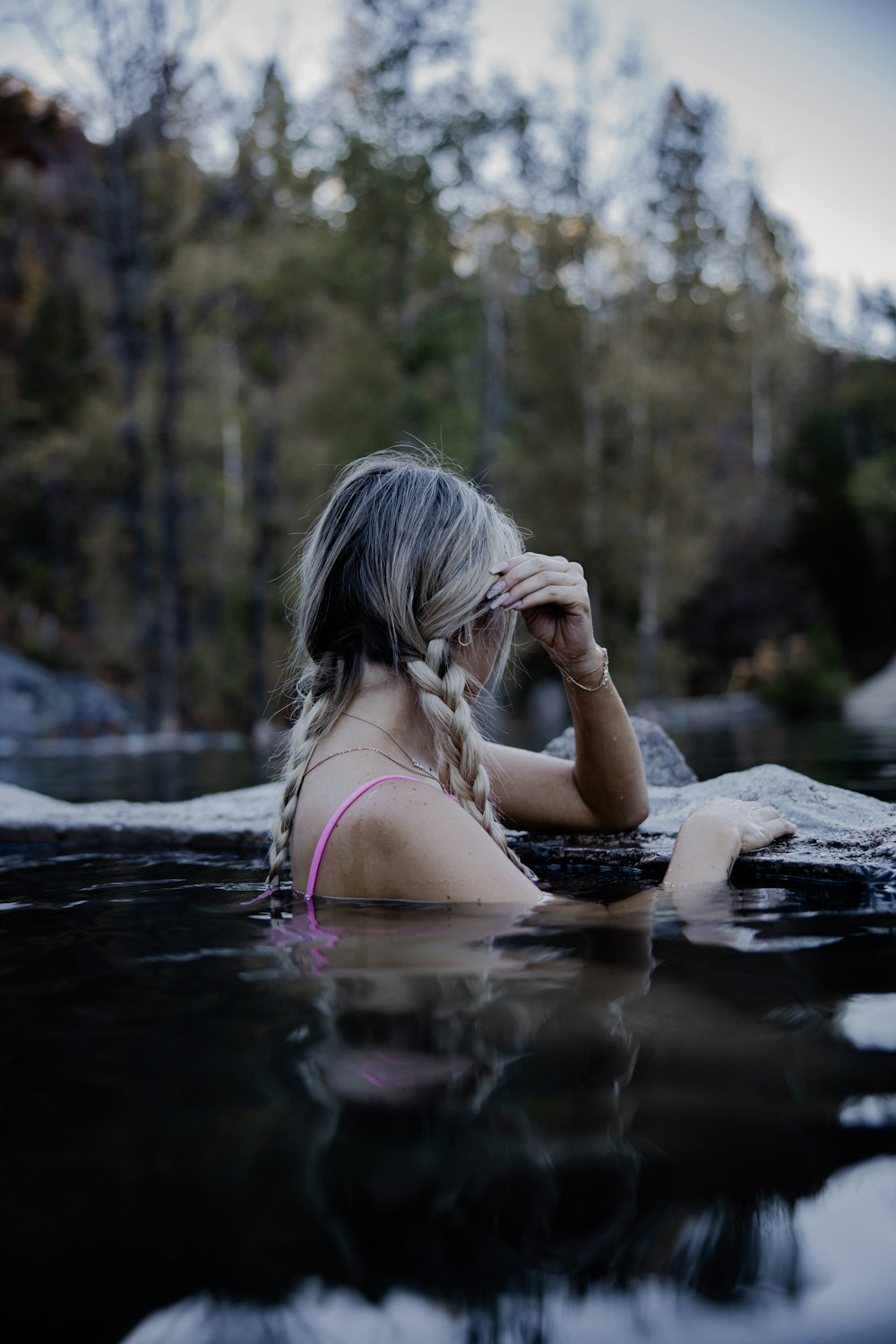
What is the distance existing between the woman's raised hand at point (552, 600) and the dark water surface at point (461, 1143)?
0.82 metres

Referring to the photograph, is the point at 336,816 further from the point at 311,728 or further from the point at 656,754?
the point at 656,754

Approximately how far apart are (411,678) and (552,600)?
390 millimetres

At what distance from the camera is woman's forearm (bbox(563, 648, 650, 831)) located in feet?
9.38

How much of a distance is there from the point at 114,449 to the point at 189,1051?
20415 mm

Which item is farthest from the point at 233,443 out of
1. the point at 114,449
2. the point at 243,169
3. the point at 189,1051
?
the point at 189,1051

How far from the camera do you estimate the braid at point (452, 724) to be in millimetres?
2402

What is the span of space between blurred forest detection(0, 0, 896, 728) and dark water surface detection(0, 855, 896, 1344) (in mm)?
15656

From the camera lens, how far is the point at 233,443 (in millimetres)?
27797

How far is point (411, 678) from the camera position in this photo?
2500 mm

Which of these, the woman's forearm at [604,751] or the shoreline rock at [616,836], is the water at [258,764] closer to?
the shoreline rock at [616,836]

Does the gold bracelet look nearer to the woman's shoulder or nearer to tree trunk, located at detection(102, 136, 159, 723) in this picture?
the woman's shoulder

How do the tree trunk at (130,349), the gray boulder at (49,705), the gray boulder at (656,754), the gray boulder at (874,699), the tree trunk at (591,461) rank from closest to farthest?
the gray boulder at (656,754) → the gray boulder at (49,705) → the tree trunk at (130,349) → the gray boulder at (874,699) → the tree trunk at (591,461)

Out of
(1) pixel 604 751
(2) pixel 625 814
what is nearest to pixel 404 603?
(1) pixel 604 751

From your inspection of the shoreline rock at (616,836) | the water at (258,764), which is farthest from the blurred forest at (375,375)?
the shoreline rock at (616,836)
